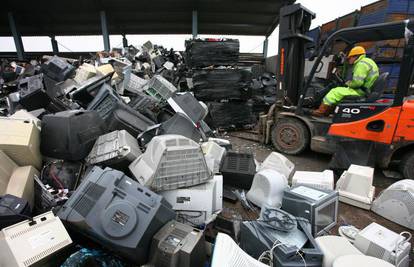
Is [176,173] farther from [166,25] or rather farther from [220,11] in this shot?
[166,25]

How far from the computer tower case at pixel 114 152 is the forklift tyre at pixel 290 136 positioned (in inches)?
102

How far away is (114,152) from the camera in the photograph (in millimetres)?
2256

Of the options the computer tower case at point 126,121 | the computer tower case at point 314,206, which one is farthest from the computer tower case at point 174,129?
the computer tower case at point 314,206

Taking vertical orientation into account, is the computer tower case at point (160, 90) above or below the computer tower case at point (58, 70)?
below

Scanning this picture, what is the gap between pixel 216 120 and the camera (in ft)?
17.9

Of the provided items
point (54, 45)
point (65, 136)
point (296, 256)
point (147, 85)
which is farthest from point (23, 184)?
point (54, 45)

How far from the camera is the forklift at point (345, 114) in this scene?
279 centimetres

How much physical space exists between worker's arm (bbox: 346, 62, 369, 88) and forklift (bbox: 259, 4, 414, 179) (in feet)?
0.68

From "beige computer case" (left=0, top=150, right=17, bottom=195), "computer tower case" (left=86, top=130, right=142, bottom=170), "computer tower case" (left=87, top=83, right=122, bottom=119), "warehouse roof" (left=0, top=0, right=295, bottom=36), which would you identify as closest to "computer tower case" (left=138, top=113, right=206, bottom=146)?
"computer tower case" (left=86, top=130, right=142, bottom=170)

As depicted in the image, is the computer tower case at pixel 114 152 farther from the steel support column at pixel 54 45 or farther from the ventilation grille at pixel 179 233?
the steel support column at pixel 54 45

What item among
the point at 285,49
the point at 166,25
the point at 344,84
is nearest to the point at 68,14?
the point at 166,25

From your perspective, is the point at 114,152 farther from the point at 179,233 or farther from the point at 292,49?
the point at 292,49

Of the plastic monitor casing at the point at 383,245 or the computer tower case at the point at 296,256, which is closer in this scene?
the computer tower case at the point at 296,256

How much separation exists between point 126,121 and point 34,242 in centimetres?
168
